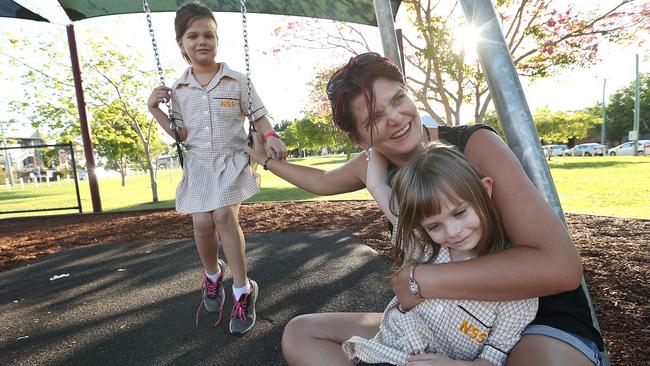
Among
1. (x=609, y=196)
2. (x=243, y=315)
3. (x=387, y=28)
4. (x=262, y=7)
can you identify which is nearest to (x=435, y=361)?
(x=243, y=315)

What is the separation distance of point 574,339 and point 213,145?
1.99 m

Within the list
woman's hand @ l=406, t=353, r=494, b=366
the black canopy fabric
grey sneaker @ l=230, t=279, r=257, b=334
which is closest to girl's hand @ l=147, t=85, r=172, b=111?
grey sneaker @ l=230, t=279, r=257, b=334

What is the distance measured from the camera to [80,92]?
25.8ft

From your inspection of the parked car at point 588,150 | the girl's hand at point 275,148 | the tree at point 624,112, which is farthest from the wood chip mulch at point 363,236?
the tree at point 624,112

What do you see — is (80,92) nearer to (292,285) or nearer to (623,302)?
(292,285)

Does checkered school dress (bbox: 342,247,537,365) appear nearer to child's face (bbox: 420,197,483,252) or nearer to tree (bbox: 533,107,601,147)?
child's face (bbox: 420,197,483,252)

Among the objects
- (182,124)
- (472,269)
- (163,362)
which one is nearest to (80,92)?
(182,124)

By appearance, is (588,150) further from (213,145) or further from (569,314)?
(569,314)

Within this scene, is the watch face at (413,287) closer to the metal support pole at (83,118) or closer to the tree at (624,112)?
the metal support pole at (83,118)

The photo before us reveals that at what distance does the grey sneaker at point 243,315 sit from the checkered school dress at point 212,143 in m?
0.60

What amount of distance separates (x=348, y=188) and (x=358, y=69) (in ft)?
2.17

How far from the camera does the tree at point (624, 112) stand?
4033cm

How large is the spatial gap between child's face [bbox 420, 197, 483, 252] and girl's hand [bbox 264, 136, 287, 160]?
3.30 feet

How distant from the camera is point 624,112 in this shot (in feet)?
140
